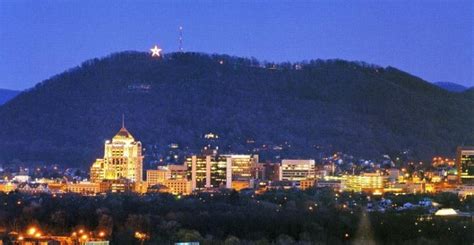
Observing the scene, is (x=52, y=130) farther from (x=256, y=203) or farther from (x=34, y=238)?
(x=34, y=238)

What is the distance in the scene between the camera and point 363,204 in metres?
46.5

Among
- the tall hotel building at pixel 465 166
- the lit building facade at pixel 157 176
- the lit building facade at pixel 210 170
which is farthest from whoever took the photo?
the lit building facade at pixel 210 170

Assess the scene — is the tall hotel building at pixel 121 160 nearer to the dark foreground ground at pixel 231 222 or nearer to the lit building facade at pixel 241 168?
the lit building facade at pixel 241 168

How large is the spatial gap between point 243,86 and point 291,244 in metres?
52.1

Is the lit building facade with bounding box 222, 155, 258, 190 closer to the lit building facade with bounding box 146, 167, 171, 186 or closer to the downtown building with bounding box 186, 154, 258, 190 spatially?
the downtown building with bounding box 186, 154, 258, 190

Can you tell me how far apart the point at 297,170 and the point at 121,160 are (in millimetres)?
8743

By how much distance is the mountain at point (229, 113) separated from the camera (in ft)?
244

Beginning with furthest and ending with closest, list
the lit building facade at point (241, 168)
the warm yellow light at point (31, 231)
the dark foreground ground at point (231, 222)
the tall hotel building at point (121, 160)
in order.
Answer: the lit building facade at point (241, 168) → the tall hotel building at point (121, 160) → the warm yellow light at point (31, 231) → the dark foreground ground at point (231, 222)

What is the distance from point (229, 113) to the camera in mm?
76562

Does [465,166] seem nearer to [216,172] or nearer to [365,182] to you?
[365,182]

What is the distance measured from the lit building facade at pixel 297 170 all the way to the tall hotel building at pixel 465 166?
24.5 ft

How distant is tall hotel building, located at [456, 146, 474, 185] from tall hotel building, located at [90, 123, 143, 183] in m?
15.2

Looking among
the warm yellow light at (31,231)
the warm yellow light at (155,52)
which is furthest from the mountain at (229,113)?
the warm yellow light at (31,231)

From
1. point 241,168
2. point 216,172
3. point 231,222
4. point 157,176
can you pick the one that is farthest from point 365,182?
point 231,222
